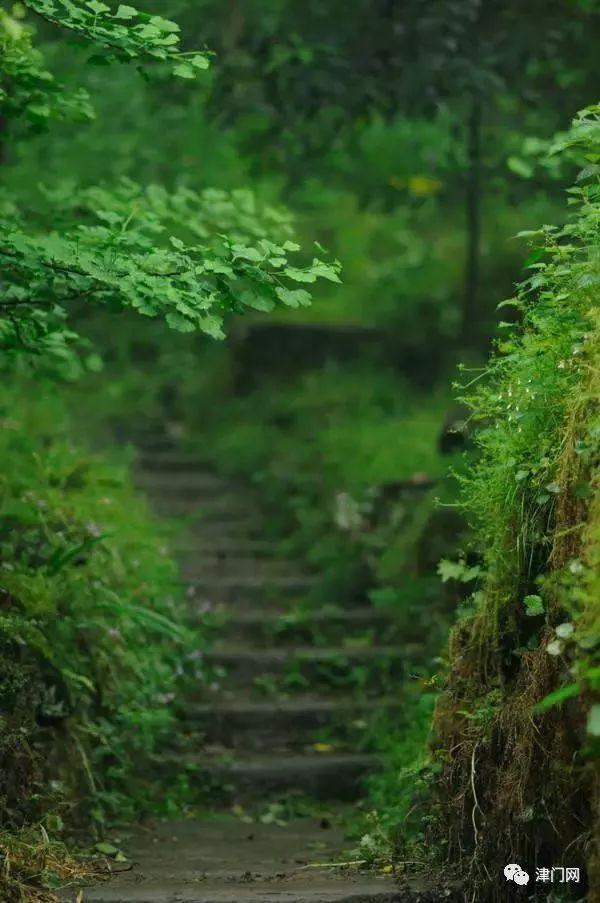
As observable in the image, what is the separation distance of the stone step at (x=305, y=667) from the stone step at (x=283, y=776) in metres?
0.79

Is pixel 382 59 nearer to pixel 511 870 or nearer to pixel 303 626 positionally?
pixel 303 626

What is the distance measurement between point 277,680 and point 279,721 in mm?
449

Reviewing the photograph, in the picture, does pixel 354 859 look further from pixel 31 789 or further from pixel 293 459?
pixel 293 459

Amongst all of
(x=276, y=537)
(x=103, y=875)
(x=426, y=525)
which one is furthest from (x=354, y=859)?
(x=276, y=537)

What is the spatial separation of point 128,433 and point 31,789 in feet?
21.6

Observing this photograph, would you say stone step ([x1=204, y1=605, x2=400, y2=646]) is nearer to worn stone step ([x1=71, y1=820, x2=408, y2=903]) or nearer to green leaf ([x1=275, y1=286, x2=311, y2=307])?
worn stone step ([x1=71, y1=820, x2=408, y2=903])

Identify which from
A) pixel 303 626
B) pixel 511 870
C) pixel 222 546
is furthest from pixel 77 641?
pixel 222 546

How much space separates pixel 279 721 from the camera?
290 inches

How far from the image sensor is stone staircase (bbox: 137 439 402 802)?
6.92 m

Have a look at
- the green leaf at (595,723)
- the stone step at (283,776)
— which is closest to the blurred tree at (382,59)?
the stone step at (283,776)

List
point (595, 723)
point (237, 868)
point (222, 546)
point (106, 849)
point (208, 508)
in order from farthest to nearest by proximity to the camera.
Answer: point (208, 508) < point (222, 546) < point (106, 849) < point (237, 868) < point (595, 723)

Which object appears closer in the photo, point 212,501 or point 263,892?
point 263,892

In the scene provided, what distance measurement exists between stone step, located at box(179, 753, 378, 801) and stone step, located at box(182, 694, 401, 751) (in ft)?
0.92

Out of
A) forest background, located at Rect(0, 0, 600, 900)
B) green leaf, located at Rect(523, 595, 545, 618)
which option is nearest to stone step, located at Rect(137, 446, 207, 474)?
forest background, located at Rect(0, 0, 600, 900)
